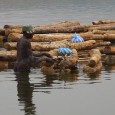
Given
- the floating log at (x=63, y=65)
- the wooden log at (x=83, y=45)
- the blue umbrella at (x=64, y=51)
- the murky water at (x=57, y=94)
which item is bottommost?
the murky water at (x=57, y=94)

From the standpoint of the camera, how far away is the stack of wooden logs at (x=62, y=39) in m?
24.5

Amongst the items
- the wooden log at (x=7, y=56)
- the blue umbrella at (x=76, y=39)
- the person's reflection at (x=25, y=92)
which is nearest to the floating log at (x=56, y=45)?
the blue umbrella at (x=76, y=39)

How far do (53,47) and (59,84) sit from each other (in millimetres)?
5144

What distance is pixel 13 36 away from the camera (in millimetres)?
26859

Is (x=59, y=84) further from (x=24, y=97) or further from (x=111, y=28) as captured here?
(x=111, y=28)

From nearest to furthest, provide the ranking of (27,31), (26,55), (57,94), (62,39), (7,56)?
(57,94) → (27,31) → (26,55) → (7,56) → (62,39)

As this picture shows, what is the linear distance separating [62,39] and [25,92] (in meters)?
8.88

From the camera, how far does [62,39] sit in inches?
1055

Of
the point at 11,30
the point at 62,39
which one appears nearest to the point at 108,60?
the point at 62,39

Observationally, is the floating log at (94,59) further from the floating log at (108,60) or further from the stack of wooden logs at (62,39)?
the floating log at (108,60)

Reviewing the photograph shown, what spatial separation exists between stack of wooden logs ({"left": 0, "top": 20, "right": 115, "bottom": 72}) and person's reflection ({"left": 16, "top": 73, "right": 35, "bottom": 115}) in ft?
8.65

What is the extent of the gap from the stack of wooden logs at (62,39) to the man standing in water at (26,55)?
1847 millimetres

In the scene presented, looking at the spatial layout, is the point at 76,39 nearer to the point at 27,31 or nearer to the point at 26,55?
the point at 26,55

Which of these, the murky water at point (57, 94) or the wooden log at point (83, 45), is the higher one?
the wooden log at point (83, 45)
